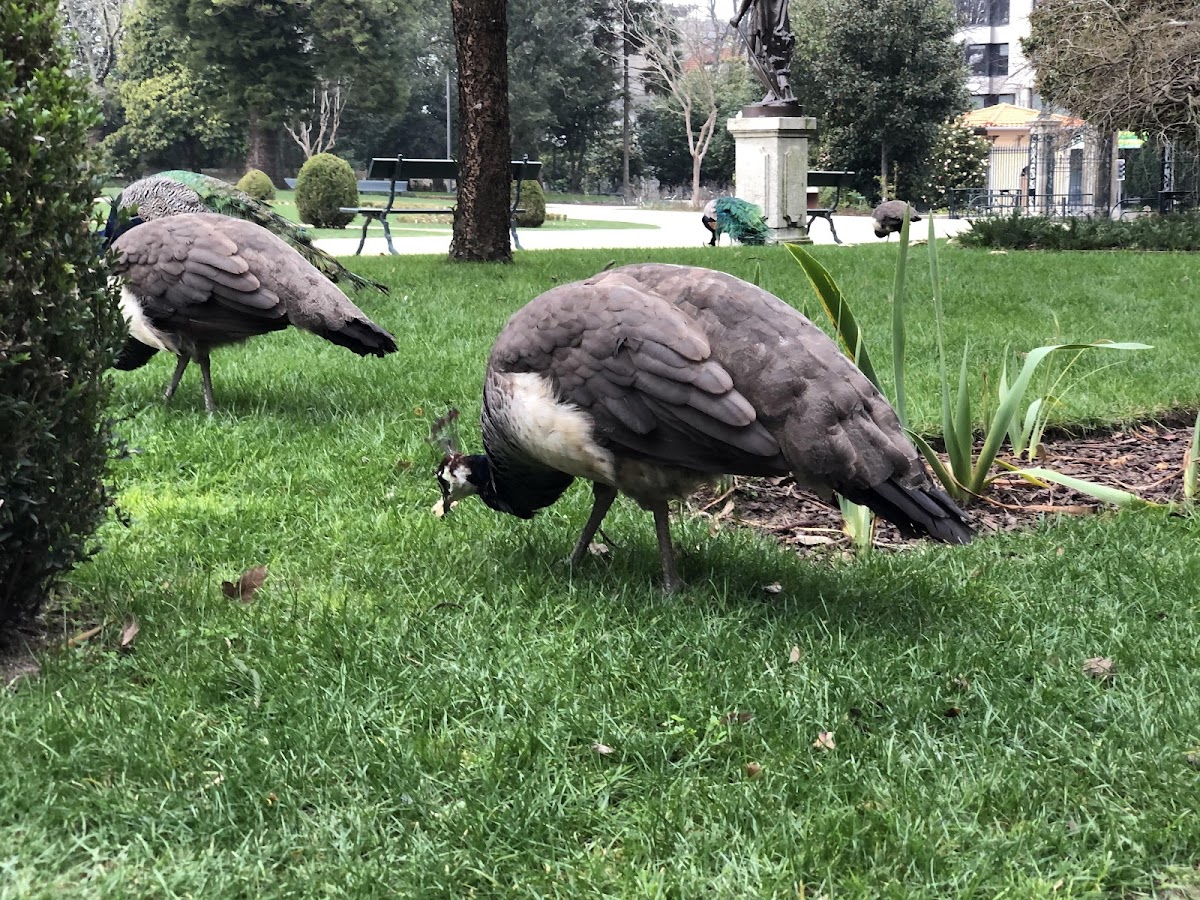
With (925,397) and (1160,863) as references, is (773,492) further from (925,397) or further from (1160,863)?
(1160,863)

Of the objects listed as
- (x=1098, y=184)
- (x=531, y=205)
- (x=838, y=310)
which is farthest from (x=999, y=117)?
(x=838, y=310)

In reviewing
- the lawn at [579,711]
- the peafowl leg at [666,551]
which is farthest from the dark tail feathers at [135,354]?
the peafowl leg at [666,551]

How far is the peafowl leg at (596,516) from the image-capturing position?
12.8 ft

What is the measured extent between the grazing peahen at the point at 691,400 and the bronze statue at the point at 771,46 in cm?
1743

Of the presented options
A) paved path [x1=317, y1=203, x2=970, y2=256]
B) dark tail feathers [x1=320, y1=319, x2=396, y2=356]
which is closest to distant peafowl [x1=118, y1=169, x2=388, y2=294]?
dark tail feathers [x1=320, y1=319, x2=396, y2=356]

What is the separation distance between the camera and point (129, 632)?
10.8 ft

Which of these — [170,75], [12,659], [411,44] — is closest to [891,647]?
[12,659]

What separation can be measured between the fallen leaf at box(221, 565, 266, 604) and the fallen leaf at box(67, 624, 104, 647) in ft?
→ 1.38

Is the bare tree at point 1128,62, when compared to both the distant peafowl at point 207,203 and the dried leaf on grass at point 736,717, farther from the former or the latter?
the dried leaf on grass at point 736,717

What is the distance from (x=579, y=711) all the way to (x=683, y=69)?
51.2m

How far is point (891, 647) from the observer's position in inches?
129

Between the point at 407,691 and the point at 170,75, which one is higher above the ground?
the point at 170,75

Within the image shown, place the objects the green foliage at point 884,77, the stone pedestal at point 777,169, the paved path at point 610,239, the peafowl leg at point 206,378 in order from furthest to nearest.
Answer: the green foliage at point 884,77 → the stone pedestal at point 777,169 → the paved path at point 610,239 → the peafowl leg at point 206,378

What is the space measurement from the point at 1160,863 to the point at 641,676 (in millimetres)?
1304
